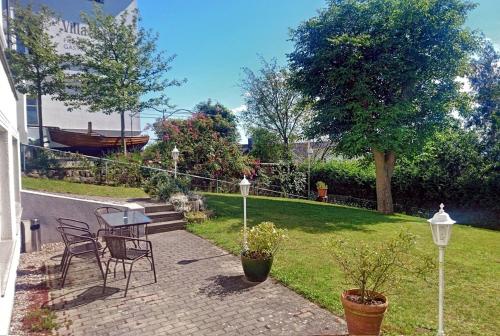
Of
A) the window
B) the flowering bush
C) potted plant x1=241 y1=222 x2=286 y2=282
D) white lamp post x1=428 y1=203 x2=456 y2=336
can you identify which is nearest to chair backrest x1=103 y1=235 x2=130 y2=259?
potted plant x1=241 y1=222 x2=286 y2=282

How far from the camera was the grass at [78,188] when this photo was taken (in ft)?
32.5

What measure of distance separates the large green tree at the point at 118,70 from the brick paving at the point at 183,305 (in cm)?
1077

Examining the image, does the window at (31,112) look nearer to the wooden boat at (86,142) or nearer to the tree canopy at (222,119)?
the wooden boat at (86,142)

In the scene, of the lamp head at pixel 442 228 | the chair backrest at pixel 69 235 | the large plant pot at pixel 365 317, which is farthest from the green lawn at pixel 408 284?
the chair backrest at pixel 69 235

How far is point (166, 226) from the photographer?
902 centimetres

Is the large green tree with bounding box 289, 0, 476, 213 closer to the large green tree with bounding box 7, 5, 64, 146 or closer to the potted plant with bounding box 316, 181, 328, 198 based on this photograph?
the potted plant with bounding box 316, 181, 328, 198

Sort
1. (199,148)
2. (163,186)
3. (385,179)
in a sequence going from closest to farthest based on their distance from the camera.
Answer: (163,186) → (385,179) → (199,148)

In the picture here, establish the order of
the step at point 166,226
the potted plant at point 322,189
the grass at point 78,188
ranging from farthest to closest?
the potted plant at point 322,189
the grass at point 78,188
the step at point 166,226

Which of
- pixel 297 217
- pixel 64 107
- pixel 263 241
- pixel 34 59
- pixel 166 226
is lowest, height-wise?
pixel 297 217

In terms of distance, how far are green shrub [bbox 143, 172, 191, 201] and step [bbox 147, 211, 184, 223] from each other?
95 centimetres

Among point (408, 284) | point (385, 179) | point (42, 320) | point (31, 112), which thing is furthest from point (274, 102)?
point (42, 320)

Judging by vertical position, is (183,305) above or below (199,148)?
below

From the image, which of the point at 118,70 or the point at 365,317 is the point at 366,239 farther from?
the point at 118,70

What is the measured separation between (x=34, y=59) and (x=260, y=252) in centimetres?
1316
